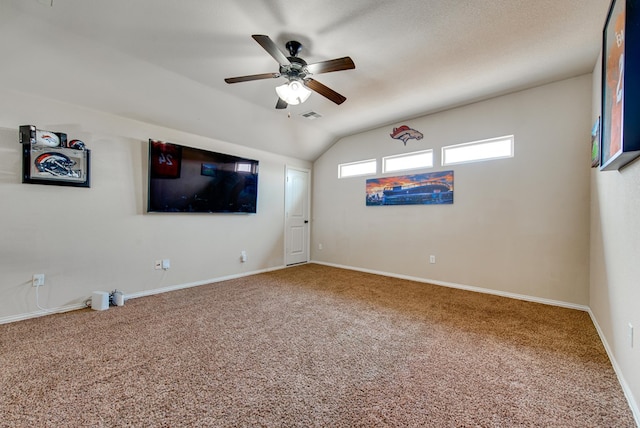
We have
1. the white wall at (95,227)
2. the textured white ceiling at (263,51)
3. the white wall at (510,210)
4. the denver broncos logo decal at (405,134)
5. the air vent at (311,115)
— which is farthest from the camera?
the denver broncos logo decal at (405,134)

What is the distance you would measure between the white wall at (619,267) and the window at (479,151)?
0.94m

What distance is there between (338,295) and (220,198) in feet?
7.96

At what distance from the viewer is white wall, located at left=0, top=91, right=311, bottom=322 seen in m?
2.55

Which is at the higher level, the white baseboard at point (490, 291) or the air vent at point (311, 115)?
the air vent at point (311, 115)

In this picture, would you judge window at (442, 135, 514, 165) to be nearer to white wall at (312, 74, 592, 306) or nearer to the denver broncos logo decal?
white wall at (312, 74, 592, 306)

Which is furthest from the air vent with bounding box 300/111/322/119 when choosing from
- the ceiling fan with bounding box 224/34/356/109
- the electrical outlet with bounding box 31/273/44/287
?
the electrical outlet with bounding box 31/273/44/287

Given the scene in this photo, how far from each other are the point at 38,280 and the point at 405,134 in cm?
522

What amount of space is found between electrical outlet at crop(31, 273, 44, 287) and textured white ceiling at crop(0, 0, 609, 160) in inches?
76.2

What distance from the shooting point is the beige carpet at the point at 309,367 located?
1.38 m

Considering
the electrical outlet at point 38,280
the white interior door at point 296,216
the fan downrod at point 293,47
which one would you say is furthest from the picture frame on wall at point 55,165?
the white interior door at point 296,216

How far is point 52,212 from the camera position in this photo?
275 cm

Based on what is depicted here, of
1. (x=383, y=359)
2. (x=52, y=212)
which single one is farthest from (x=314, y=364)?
(x=52, y=212)

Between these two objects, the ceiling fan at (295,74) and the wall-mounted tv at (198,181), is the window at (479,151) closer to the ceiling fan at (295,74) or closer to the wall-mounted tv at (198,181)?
the ceiling fan at (295,74)

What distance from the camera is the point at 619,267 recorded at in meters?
1.82
